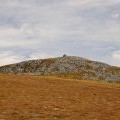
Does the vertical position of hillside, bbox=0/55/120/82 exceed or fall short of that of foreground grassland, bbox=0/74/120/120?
it exceeds it

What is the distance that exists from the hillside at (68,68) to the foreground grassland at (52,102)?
180ft

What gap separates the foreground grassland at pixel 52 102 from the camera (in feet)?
74.6

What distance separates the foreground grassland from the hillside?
5473 centimetres

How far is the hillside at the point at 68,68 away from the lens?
95.6m

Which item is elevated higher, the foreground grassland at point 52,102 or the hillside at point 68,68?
the hillside at point 68,68

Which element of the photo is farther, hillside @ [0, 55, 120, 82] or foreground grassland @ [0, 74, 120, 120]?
hillside @ [0, 55, 120, 82]

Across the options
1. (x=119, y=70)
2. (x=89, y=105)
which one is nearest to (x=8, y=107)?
(x=89, y=105)

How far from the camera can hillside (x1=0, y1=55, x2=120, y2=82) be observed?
9556 centimetres

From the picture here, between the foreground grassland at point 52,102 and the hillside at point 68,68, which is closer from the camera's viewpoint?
the foreground grassland at point 52,102

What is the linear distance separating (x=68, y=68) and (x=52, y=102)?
7191 cm

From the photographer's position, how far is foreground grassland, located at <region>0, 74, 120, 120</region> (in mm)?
22750

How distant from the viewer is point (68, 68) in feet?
326

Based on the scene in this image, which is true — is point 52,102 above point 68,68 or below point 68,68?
below

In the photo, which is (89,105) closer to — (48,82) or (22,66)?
(48,82)
